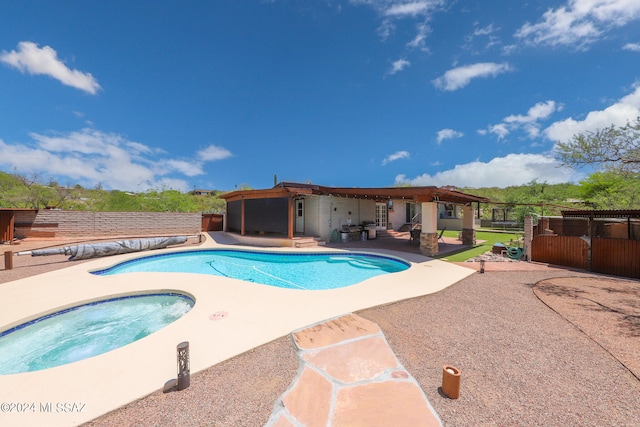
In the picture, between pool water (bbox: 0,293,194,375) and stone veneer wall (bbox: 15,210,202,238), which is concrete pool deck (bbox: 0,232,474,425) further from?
stone veneer wall (bbox: 15,210,202,238)

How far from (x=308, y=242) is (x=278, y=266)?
9.34 feet

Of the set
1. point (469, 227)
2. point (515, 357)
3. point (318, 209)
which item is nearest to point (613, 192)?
point (469, 227)

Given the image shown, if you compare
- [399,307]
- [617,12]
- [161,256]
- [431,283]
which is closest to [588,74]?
[617,12]

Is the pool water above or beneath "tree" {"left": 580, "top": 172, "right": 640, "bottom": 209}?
beneath

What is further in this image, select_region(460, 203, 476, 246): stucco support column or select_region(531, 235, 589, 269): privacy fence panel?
select_region(460, 203, 476, 246): stucco support column

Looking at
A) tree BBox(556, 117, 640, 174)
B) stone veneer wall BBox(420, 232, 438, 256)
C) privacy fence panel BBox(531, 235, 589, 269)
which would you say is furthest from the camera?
stone veneer wall BBox(420, 232, 438, 256)

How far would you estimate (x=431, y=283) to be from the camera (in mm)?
5797

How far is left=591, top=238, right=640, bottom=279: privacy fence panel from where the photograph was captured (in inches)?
261

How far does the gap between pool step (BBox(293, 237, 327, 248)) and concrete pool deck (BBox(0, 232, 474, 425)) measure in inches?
225

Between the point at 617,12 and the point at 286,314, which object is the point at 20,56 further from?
the point at 617,12

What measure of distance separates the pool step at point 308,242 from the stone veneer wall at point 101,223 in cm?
1012

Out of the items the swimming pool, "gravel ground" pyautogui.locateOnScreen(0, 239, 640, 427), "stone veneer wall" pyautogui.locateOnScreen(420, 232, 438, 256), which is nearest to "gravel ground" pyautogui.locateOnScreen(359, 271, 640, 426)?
"gravel ground" pyautogui.locateOnScreen(0, 239, 640, 427)

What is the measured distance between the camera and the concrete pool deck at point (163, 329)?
218 centimetres

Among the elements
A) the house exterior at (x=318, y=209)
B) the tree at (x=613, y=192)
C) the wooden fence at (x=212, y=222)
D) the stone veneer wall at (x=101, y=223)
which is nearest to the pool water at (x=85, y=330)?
the house exterior at (x=318, y=209)
